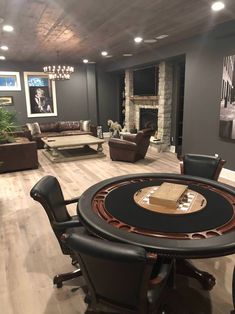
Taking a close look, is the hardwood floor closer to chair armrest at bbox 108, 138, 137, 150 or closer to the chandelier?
chair armrest at bbox 108, 138, 137, 150

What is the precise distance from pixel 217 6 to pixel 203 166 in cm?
218

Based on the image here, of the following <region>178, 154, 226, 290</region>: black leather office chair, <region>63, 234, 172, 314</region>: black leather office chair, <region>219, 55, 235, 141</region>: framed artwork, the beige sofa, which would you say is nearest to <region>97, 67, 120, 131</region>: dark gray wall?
the beige sofa

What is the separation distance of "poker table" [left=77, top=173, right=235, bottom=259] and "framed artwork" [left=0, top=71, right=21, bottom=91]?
7.23 metres

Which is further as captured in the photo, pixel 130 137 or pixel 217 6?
pixel 130 137

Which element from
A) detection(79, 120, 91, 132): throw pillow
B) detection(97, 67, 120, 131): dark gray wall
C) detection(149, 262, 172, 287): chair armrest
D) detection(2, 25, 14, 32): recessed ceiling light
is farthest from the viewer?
detection(97, 67, 120, 131): dark gray wall

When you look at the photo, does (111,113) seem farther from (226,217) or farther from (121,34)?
(226,217)

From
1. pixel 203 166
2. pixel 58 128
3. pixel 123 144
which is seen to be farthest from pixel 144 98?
pixel 203 166

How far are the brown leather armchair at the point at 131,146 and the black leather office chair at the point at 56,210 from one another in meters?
3.77

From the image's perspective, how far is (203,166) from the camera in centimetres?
278

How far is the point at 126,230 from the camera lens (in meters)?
1.54

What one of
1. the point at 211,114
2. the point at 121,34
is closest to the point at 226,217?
the point at 211,114

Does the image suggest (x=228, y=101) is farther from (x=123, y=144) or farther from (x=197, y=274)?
(x=197, y=274)

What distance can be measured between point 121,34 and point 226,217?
4074 millimetres

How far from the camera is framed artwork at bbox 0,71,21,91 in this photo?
8008mm
